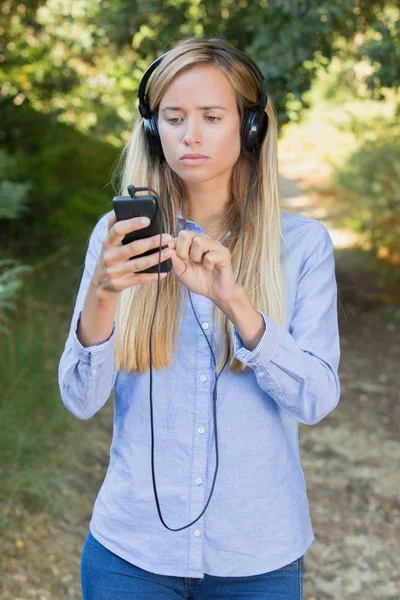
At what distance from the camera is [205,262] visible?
62.7 inches

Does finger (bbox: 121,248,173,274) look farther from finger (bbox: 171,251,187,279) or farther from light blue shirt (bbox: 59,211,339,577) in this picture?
light blue shirt (bbox: 59,211,339,577)

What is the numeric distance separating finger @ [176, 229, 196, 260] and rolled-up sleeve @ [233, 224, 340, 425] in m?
0.22

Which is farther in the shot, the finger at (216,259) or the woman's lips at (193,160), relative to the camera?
the woman's lips at (193,160)

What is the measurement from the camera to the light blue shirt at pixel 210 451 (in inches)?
71.6

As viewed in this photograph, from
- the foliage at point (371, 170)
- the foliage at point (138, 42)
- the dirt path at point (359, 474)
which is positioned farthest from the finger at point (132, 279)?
the foliage at point (371, 170)

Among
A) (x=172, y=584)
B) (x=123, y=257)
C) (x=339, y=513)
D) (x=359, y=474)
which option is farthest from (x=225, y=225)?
(x=359, y=474)

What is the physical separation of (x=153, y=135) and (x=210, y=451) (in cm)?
79

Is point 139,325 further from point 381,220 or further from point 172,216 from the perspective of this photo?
point 381,220

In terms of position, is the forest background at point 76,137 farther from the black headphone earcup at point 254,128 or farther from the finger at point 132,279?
the finger at point 132,279

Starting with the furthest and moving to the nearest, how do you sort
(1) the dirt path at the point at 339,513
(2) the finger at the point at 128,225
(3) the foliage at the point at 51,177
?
(3) the foliage at the point at 51,177 → (1) the dirt path at the point at 339,513 → (2) the finger at the point at 128,225

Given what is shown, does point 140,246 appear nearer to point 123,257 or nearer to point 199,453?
point 123,257

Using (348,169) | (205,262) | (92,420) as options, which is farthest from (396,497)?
(348,169)

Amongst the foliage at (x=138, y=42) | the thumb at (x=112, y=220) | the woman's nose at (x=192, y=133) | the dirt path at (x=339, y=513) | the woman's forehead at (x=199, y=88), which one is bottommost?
the dirt path at (x=339, y=513)

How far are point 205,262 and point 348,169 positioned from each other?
10582 millimetres
